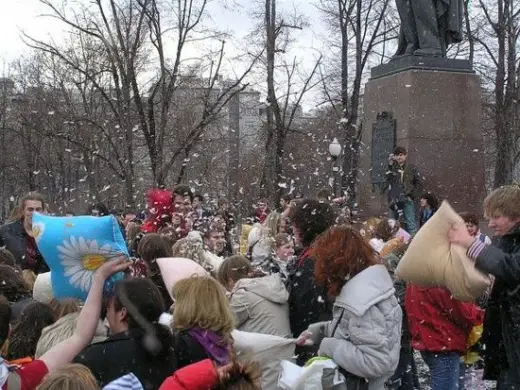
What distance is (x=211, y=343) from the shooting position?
363 centimetres

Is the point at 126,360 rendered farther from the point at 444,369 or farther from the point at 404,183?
the point at 404,183

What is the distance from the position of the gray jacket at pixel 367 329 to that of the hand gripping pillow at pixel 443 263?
23cm

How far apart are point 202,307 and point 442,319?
273 centimetres

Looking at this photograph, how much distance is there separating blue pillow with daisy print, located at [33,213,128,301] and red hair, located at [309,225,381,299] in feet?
3.34

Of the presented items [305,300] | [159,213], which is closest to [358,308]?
[305,300]

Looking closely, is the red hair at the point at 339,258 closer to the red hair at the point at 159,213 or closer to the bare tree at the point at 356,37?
the red hair at the point at 159,213

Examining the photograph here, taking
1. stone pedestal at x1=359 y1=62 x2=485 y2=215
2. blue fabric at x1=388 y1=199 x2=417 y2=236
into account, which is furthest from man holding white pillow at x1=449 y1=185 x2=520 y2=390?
stone pedestal at x1=359 y1=62 x2=485 y2=215

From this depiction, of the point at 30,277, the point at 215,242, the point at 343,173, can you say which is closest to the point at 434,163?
the point at 215,242

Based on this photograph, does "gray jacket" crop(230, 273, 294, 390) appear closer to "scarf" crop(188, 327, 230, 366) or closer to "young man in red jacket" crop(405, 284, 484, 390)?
"scarf" crop(188, 327, 230, 366)

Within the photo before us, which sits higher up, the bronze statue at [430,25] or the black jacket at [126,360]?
the bronze statue at [430,25]

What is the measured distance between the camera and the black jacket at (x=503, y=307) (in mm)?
3715

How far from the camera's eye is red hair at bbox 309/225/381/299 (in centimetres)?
408

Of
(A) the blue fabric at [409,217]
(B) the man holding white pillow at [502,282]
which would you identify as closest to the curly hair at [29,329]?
(B) the man holding white pillow at [502,282]

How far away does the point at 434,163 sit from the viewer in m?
11.1
